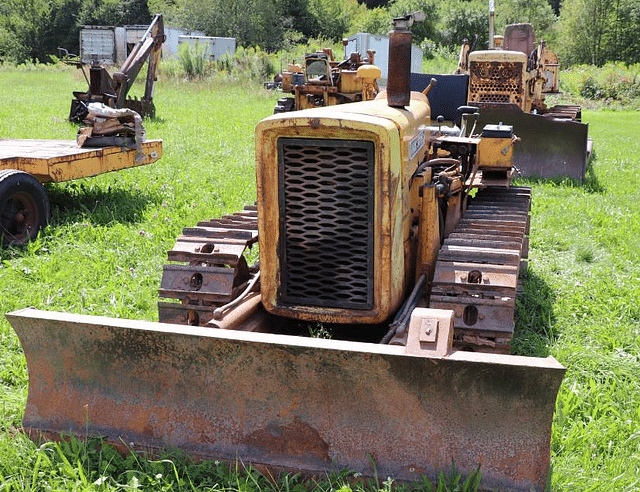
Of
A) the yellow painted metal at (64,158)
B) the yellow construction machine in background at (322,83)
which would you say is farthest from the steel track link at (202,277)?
the yellow construction machine in background at (322,83)

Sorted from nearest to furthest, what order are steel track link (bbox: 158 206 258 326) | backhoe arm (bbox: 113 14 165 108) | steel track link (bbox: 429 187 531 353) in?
steel track link (bbox: 429 187 531 353) < steel track link (bbox: 158 206 258 326) < backhoe arm (bbox: 113 14 165 108)

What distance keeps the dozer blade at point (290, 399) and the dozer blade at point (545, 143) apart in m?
8.83

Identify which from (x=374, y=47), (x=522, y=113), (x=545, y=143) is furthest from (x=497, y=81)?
(x=374, y=47)

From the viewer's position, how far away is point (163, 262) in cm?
671

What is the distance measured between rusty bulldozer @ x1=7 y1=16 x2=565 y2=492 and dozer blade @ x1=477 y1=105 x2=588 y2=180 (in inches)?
294

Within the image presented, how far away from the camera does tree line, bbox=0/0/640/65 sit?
48312mm

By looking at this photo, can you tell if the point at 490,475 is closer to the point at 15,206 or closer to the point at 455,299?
the point at 455,299

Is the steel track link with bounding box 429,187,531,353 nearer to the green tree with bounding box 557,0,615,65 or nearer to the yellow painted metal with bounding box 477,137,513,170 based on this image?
the yellow painted metal with bounding box 477,137,513,170

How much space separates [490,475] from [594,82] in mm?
33649

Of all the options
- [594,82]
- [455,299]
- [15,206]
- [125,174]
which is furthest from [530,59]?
[594,82]

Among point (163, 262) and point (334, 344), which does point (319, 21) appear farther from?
point (334, 344)

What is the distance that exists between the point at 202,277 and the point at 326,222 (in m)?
1.00


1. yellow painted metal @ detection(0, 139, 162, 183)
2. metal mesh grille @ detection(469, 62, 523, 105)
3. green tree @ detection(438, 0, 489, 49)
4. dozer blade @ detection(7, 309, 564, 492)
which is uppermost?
green tree @ detection(438, 0, 489, 49)

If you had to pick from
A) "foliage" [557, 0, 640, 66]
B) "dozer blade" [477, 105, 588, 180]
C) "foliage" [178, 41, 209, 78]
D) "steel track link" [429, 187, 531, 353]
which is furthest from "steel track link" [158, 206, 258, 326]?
"foliage" [557, 0, 640, 66]
